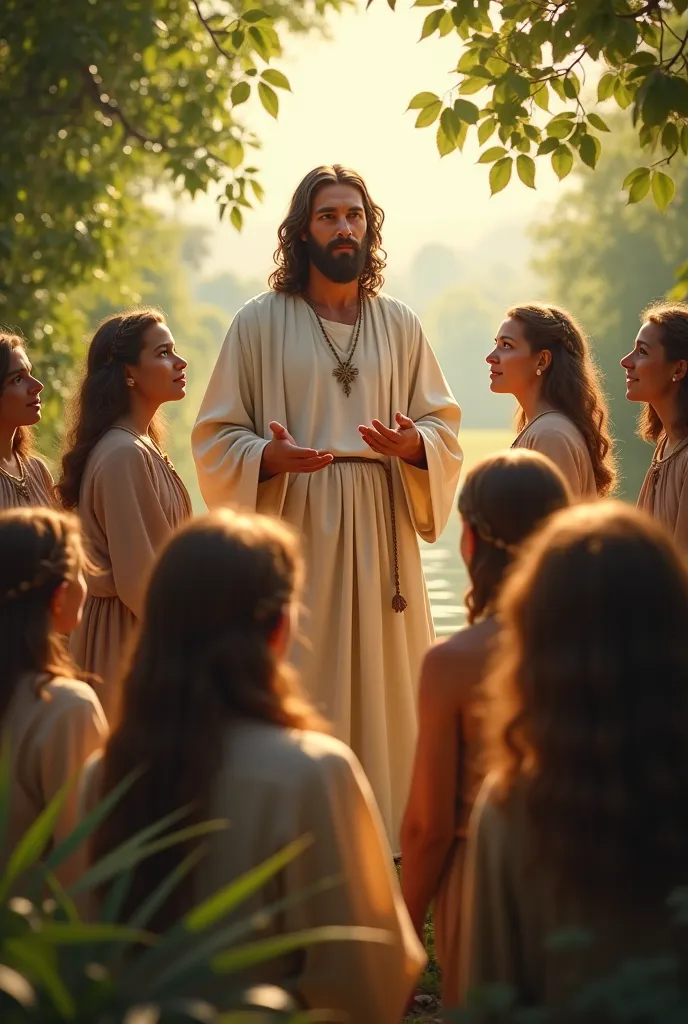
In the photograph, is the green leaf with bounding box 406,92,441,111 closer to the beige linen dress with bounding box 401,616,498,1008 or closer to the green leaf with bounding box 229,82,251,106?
the green leaf with bounding box 229,82,251,106

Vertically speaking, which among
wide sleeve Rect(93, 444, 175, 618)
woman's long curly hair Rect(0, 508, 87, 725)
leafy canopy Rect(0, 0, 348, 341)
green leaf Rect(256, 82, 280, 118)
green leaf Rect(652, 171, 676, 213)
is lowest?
woman's long curly hair Rect(0, 508, 87, 725)

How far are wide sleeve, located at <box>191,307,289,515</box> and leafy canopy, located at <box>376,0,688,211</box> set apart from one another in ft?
4.75

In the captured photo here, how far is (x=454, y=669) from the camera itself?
2.83 meters

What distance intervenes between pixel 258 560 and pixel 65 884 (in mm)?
881

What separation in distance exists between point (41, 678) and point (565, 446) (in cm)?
282

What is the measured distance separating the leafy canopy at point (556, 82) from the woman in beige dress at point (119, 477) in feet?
4.55

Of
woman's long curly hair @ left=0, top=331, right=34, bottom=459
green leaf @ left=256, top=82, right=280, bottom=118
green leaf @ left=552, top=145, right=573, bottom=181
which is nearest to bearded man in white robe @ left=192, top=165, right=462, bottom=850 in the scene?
woman's long curly hair @ left=0, top=331, right=34, bottom=459

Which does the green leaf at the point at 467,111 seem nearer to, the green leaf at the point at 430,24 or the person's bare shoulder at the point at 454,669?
the green leaf at the point at 430,24

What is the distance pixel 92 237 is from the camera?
1299 centimetres

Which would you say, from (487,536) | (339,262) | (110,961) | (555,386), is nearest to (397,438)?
(555,386)

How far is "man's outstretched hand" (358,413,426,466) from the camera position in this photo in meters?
5.44

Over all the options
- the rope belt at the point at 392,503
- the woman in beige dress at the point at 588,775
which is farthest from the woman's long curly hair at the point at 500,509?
the rope belt at the point at 392,503

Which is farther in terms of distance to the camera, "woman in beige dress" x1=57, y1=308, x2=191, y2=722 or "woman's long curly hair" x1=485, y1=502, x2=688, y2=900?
"woman in beige dress" x1=57, y1=308, x2=191, y2=722

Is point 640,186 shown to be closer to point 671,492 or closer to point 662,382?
point 662,382
